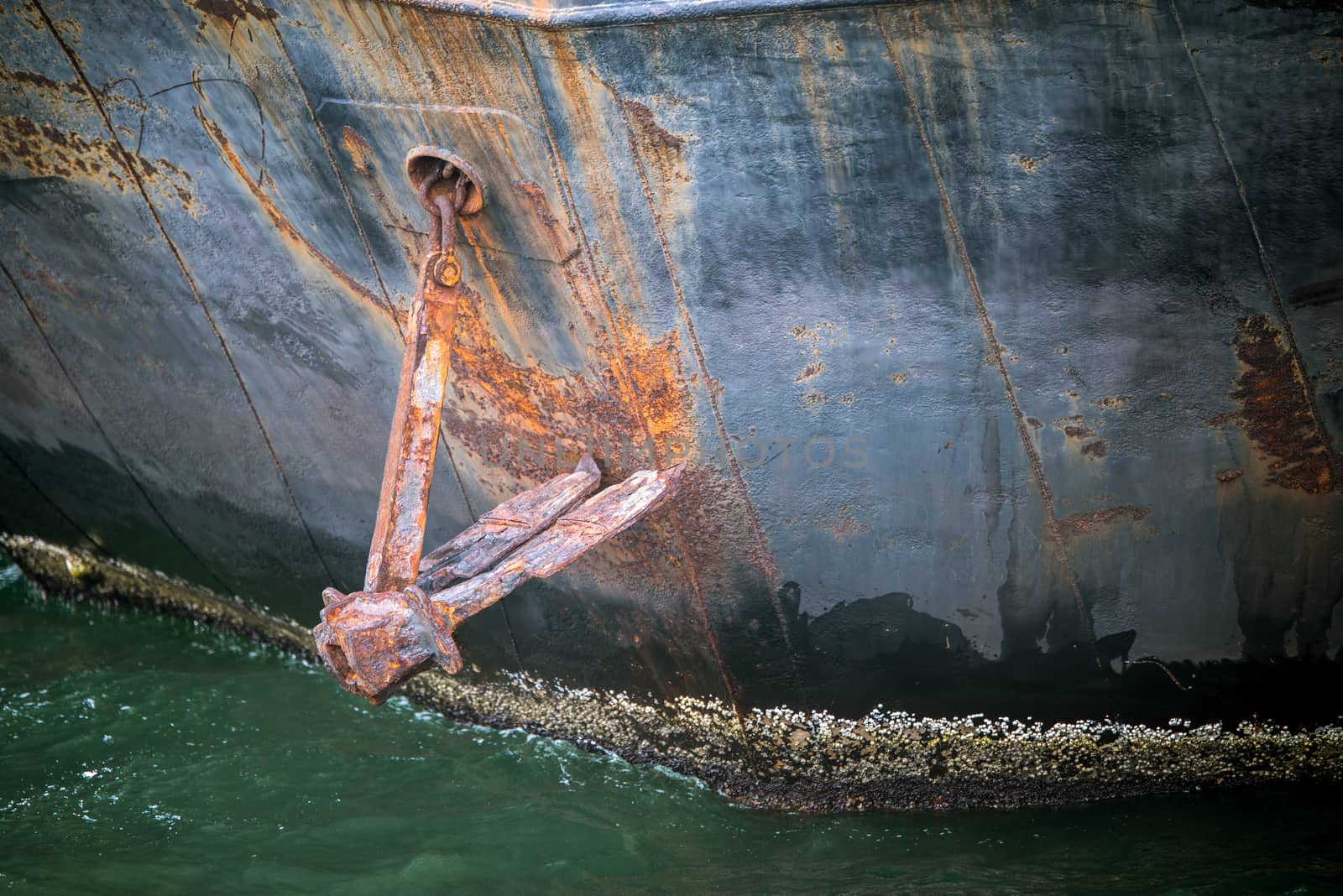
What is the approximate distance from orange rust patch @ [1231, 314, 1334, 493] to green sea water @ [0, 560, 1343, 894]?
1066mm

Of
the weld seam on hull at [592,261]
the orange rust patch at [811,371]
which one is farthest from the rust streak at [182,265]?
the orange rust patch at [811,371]

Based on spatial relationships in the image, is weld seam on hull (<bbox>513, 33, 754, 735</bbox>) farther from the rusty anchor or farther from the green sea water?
the green sea water

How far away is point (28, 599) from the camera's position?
4758 mm

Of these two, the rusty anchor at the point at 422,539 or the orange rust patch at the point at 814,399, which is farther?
the orange rust patch at the point at 814,399

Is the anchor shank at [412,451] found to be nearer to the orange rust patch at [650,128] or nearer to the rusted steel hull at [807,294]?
the rusted steel hull at [807,294]

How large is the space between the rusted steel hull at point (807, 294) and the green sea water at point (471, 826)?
36cm

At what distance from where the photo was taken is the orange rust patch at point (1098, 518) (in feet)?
9.18

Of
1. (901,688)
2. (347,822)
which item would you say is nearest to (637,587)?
(901,688)

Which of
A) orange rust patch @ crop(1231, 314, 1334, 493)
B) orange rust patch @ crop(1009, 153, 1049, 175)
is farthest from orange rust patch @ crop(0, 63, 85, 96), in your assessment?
orange rust patch @ crop(1231, 314, 1334, 493)

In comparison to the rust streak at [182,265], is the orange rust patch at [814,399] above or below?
below

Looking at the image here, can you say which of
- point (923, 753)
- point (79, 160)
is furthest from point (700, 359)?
point (79, 160)

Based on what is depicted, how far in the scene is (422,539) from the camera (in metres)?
2.71

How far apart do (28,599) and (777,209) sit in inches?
152

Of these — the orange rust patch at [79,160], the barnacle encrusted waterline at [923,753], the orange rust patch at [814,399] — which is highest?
the orange rust patch at [79,160]
